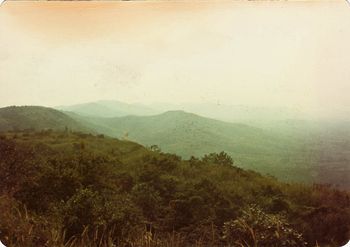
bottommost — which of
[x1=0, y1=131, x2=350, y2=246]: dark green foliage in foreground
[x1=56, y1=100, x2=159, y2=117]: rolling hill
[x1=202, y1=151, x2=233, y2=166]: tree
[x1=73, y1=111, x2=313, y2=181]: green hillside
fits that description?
[x1=0, y1=131, x2=350, y2=246]: dark green foliage in foreground

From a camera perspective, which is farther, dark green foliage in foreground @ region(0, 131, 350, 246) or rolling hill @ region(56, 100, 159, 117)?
rolling hill @ region(56, 100, 159, 117)

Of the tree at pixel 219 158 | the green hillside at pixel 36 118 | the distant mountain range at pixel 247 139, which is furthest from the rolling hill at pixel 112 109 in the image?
the tree at pixel 219 158

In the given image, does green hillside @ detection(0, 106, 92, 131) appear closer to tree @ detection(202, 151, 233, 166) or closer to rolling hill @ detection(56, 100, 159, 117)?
rolling hill @ detection(56, 100, 159, 117)

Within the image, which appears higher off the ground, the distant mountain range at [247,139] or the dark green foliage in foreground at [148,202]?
the distant mountain range at [247,139]

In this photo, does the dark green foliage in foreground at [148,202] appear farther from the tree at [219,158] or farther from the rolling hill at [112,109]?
the rolling hill at [112,109]

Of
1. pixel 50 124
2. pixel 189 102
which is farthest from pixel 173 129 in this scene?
pixel 50 124

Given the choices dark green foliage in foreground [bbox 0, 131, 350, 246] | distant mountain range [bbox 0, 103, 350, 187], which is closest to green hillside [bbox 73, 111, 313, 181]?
distant mountain range [bbox 0, 103, 350, 187]

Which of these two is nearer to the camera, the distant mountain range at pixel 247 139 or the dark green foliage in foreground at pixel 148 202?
the dark green foliage in foreground at pixel 148 202
